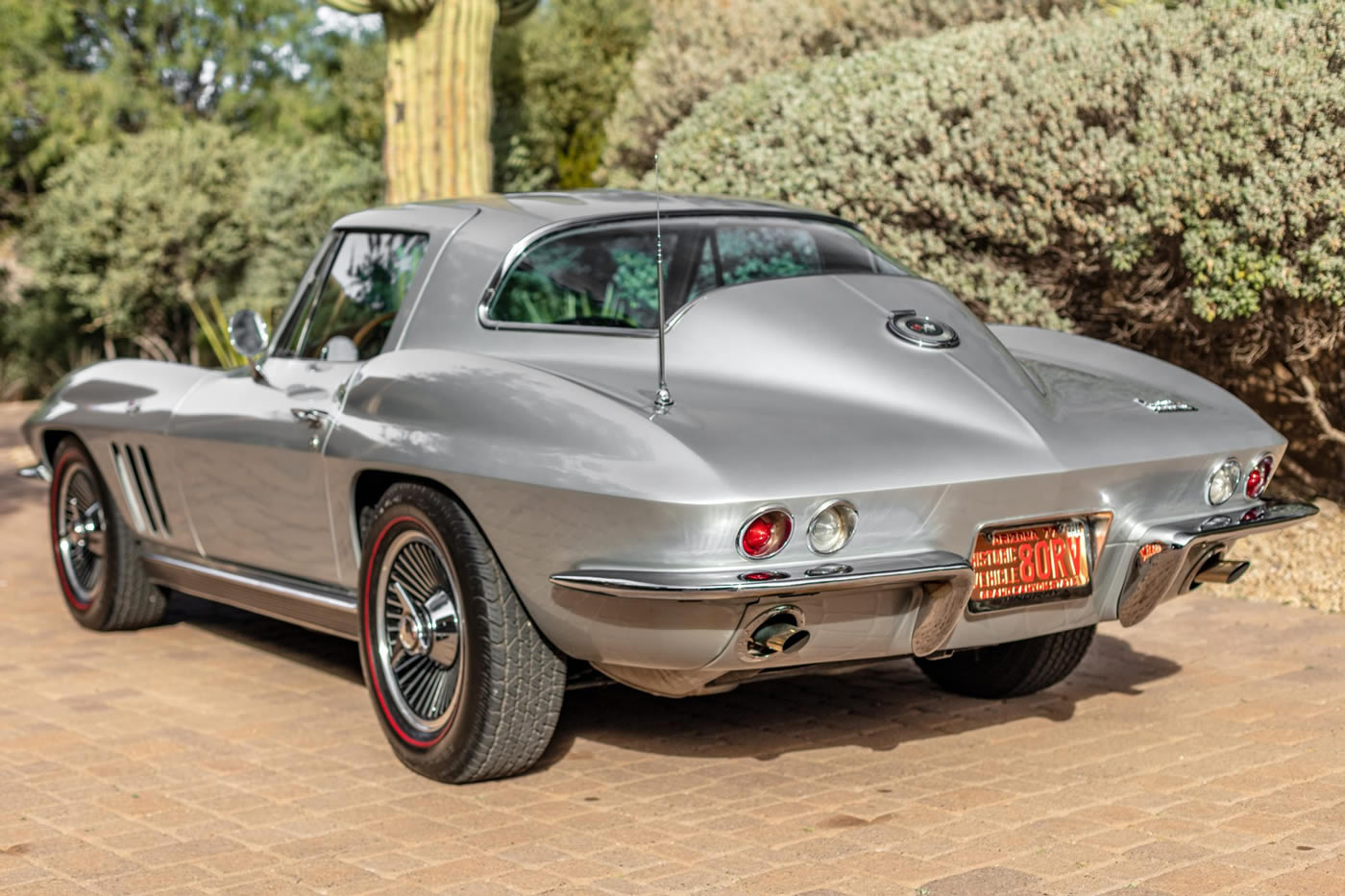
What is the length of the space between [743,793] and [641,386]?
115 centimetres

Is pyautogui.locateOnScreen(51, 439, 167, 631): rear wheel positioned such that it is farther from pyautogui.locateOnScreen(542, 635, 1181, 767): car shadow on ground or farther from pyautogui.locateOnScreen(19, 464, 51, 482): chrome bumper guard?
pyautogui.locateOnScreen(542, 635, 1181, 767): car shadow on ground

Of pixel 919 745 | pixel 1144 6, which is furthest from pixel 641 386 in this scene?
pixel 1144 6

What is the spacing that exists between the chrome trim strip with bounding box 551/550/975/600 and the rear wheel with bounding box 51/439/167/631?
3.23 metres

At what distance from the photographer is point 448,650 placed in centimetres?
444

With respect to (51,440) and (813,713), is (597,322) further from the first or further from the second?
(51,440)

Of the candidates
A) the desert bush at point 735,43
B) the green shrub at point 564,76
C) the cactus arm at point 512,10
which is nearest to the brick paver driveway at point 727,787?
the desert bush at point 735,43

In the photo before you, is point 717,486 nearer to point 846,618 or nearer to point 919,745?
point 846,618

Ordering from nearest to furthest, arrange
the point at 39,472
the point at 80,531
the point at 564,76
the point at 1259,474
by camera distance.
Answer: the point at 1259,474
the point at 80,531
the point at 39,472
the point at 564,76

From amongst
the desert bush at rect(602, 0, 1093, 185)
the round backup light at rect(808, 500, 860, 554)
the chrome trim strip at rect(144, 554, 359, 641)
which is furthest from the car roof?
the desert bush at rect(602, 0, 1093, 185)

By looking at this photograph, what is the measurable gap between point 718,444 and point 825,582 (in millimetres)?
427

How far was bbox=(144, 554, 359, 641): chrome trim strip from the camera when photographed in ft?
16.5

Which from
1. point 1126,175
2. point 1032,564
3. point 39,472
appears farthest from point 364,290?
point 1126,175

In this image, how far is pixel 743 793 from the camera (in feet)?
14.3

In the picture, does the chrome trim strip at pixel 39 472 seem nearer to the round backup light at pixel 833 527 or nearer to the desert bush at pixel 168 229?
the round backup light at pixel 833 527
